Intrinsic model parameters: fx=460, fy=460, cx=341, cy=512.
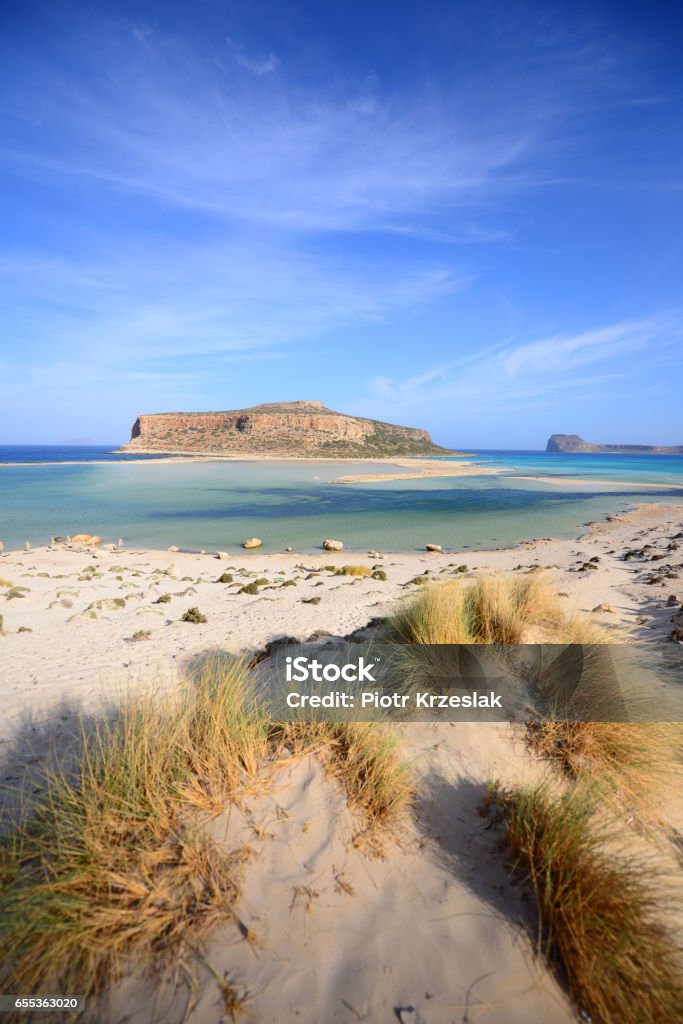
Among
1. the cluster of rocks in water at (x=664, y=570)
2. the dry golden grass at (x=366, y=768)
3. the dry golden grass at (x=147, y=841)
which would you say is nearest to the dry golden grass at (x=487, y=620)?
the cluster of rocks in water at (x=664, y=570)

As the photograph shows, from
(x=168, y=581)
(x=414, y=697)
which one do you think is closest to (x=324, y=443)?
(x=168, y=581)

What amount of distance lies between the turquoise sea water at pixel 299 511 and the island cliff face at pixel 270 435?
165ft

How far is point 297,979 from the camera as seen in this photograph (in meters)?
2.18

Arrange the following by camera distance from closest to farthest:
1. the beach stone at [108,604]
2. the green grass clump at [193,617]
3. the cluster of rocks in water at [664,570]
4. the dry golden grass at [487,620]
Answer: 1. the dry golden grass at [487,620]
2. the cluster of rocks in water at [664,570]
3. the green grass clump at [193,617]
4. the beach stone at [108,604]

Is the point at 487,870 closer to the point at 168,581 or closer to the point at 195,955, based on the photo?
the point at 195,955

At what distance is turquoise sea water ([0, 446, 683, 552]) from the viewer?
20.0 m

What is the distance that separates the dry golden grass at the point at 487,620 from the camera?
17.5 ft

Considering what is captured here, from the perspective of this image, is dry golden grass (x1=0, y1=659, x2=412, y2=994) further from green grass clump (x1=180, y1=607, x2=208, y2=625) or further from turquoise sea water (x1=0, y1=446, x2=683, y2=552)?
turquoise sea water (x1=0, y1=446, x2=683, y2=552)

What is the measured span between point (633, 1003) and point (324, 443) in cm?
9865

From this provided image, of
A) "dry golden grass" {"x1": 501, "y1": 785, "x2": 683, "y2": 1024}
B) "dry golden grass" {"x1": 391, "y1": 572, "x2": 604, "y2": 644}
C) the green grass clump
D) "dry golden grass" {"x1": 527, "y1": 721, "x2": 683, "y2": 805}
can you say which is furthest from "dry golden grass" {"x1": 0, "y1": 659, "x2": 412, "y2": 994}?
the green grass clump

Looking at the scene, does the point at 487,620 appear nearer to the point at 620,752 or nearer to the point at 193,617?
the point at 620,752

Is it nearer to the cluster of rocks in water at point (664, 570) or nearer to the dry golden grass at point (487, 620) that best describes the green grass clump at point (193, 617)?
the dry golden grass at point (487, 620)

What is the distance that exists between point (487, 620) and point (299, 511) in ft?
73.6

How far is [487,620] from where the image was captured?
18.9ft
